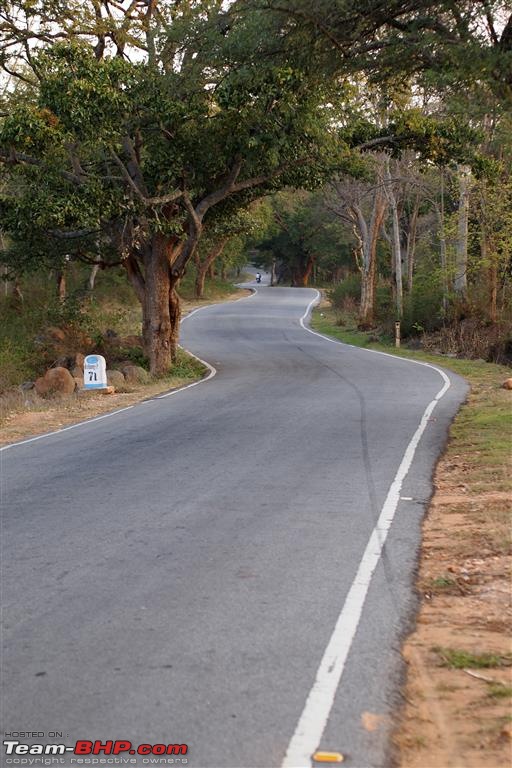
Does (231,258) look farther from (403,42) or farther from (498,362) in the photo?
(403,42)

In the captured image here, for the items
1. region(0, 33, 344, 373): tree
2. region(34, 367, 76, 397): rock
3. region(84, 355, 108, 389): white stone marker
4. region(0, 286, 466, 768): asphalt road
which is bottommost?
region(34, 367, 76, 397): rock

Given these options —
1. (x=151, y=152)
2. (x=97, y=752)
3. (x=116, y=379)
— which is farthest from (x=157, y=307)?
(x=97, y=752)

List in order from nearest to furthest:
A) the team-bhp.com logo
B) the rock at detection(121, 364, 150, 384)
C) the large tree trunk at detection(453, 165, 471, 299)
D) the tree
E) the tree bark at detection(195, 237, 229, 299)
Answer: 1. the team-bhp.com logo
2. the tree
3. the rock at detection(121, 364, 150, 384)
4. the large tree trunk at detection(453, 165, 471, 299)
5. the tree bark at detection(195, 237, 229, 299)

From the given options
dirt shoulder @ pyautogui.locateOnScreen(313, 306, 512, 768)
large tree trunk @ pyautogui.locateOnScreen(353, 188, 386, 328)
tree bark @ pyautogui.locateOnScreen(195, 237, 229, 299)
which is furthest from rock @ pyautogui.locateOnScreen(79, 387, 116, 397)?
tree bark @ pyautogui.locateOnScreen(195, 237, 229, 299)

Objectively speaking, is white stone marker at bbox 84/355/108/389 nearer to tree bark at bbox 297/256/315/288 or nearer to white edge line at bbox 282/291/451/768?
white edge line at bbox 282/291/451/768

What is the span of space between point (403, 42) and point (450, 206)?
3095cm

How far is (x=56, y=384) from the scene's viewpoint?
23875 mm

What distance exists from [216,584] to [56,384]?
18.1 metres

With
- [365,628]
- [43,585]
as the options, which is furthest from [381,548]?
[43,585]

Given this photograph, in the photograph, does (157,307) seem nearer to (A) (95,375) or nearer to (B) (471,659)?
(A) (95,375)

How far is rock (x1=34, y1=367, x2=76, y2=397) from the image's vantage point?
77.7ft

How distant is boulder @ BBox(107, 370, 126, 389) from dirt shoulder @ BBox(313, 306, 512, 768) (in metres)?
13.2

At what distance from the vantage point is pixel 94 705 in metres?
4.55

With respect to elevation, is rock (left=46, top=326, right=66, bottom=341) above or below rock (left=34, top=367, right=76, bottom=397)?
above
